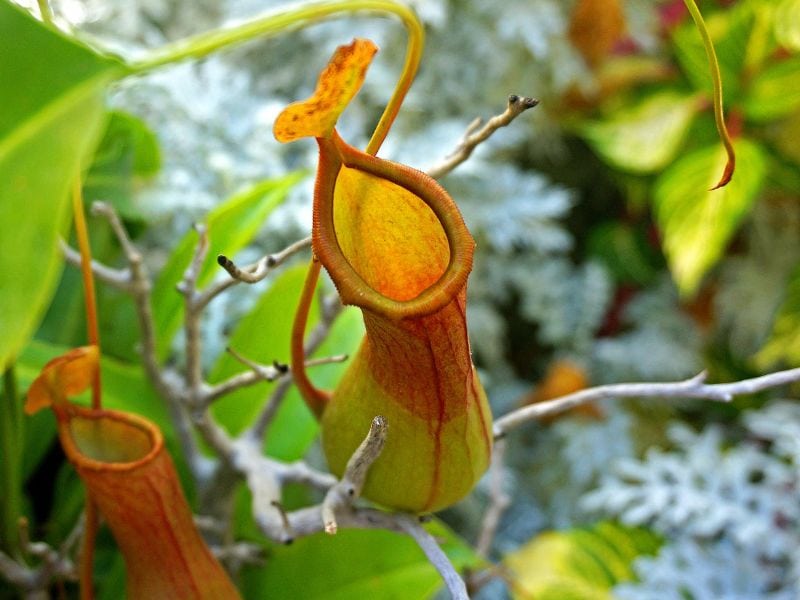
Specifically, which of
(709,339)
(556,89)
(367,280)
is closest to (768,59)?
(556,89)

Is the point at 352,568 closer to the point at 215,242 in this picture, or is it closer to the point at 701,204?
the point at 215,242

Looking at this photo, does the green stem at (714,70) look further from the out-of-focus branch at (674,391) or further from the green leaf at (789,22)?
the green leaf at (789,22)

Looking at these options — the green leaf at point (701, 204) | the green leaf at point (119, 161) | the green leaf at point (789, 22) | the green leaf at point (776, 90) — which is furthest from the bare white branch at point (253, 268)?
the green leaf at point (776, 90)

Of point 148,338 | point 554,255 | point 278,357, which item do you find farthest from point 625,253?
point 148,338

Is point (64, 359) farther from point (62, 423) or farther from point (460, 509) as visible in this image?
→ point (460, 509)

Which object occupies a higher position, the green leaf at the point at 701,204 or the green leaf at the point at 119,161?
the green leaf at the point at 119,161
